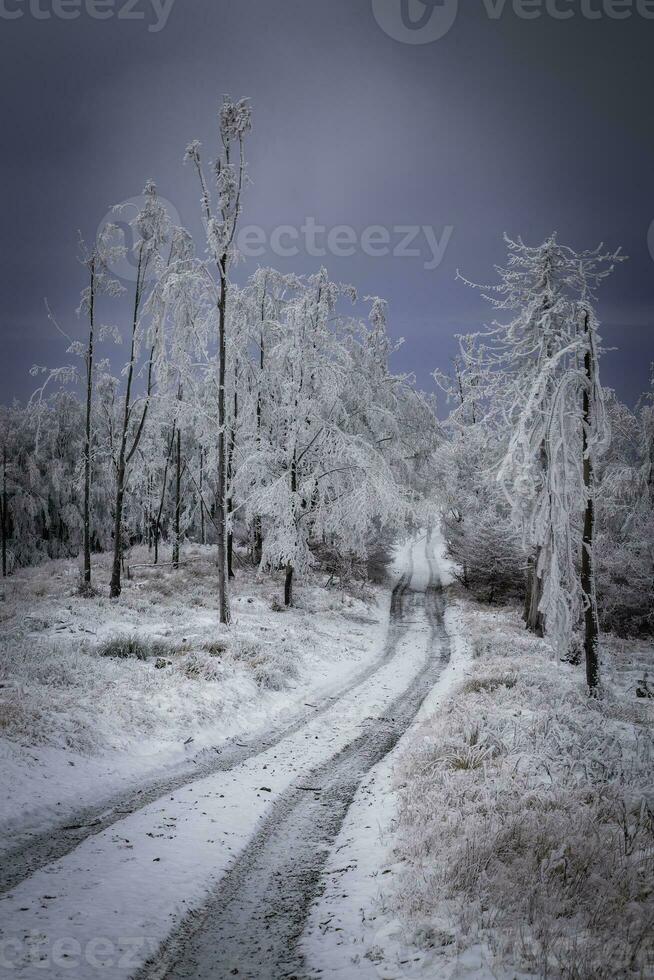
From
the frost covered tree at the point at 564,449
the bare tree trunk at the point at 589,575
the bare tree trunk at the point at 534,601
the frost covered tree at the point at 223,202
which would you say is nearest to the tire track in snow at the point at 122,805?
the frost covered tree at the point at 564,449

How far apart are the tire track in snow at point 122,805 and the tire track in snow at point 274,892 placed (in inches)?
53.5

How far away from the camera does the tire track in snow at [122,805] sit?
15.6 feet

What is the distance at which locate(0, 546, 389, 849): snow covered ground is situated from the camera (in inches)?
257

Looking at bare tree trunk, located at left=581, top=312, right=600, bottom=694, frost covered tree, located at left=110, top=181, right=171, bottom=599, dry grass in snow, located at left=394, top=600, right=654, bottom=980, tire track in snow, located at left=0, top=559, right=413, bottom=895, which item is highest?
frost covered tree, located at left=110, top=181, right=171, bottom=599

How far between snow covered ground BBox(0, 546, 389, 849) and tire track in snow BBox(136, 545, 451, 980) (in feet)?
6.99

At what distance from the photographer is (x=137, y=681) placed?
9.62 metres

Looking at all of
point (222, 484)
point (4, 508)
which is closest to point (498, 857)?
point (222, 484)

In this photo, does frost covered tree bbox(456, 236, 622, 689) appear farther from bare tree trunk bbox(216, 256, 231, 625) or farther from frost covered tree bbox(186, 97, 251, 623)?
frost covered tree bbox(186, 97, 251, 623)

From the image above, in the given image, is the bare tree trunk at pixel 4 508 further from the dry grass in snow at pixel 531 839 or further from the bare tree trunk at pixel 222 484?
the dry grass in snow at pixel 531 839

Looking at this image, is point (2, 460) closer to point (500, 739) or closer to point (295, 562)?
point (295, 562)

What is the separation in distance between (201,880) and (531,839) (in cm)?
336

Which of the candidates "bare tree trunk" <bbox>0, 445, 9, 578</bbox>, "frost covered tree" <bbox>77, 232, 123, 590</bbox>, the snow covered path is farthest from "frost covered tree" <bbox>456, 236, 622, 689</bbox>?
"bare tree trunk" <bbox>0, 445, 9, 578</bbox>

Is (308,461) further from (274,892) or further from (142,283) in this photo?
(274,892)

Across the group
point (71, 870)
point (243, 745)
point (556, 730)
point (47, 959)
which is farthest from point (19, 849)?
A: point (556, 730)
